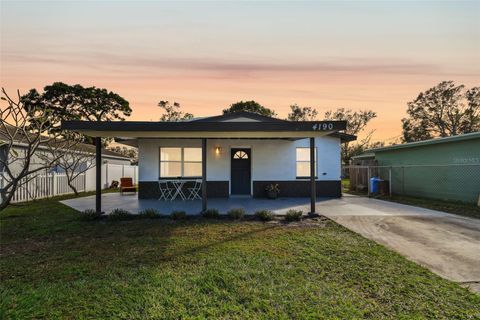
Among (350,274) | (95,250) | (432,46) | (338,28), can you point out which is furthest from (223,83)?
(350,274)

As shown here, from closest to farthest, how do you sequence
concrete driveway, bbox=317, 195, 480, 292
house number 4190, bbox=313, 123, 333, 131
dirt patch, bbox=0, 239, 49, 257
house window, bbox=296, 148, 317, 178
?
concrete driveway, bbox=317, 195, 480, 292, dirt patch, bbox=0, 239, 49, 257, house number 4190, bbox=313, 123, 333, 131, house window, bbox=296, 148, 317, 178

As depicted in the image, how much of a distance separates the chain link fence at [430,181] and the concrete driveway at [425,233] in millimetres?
3017

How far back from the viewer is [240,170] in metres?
11.6

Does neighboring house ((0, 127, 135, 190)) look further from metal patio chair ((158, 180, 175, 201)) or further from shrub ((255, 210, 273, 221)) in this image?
shrub ((255, 210, 273, 221))

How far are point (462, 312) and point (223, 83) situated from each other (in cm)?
1095

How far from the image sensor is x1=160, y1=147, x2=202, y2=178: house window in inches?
438

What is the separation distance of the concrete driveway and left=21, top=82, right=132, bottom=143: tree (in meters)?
24.8

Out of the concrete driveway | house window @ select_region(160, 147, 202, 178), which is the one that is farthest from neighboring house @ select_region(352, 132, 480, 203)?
house window @ select_region(160, 147, 202, 178)

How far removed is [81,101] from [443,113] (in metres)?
38.2

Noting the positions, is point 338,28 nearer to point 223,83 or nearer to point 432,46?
point 432,46

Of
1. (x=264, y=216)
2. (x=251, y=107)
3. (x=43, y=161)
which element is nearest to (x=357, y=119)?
(x=251, y=107)

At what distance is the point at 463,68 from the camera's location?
11.2 meters

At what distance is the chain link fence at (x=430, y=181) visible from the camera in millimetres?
9977

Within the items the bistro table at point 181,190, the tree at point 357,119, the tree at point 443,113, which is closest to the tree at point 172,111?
the tree at point 357,119
